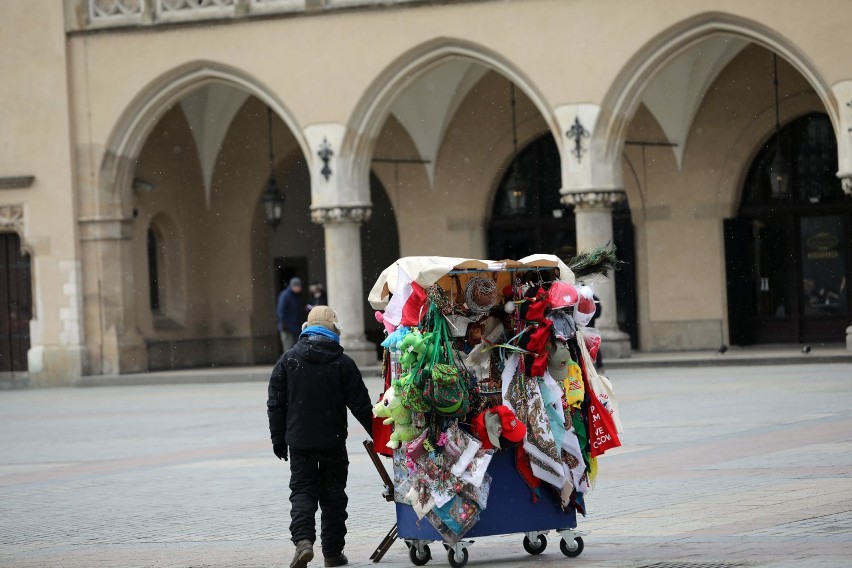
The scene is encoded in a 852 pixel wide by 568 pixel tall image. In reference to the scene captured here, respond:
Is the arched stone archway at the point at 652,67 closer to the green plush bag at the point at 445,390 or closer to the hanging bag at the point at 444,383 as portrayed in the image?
the hanging bag at the point at 444,383

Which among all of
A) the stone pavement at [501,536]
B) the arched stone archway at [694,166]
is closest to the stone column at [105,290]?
the stone pavement at [501,536]

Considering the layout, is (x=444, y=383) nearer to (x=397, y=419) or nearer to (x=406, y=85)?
(x=397, y=419)

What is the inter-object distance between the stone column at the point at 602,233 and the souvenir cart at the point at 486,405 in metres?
16.6

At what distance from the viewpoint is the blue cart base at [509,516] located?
8.04 meters

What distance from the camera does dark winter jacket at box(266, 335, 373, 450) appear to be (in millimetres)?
8391

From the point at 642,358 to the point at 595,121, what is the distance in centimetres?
384

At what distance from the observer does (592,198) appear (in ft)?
81.6

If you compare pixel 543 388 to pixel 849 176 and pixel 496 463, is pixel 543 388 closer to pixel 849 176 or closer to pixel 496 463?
pixel 496 463

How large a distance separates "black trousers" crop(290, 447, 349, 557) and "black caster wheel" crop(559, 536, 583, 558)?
1161 mm

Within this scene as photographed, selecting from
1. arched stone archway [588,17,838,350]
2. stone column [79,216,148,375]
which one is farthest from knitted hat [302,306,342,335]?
stone column [79,216,148,375]

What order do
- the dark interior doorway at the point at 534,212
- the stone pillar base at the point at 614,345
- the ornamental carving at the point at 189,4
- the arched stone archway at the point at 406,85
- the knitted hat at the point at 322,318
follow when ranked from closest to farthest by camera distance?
the knitted hat at the point at 322,318 < the arched stone archway at the point at 406,85 < the stone pillar base at the point at 614,345 < the ornamental carving at the point at 189,4 < the dark interior doorway at the point at 534,212

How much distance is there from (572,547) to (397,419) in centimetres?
109

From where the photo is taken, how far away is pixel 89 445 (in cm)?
1616

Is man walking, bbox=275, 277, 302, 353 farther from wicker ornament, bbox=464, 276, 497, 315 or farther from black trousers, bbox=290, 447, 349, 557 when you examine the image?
wicker ornament, bbox=464, 276, 497, 315
